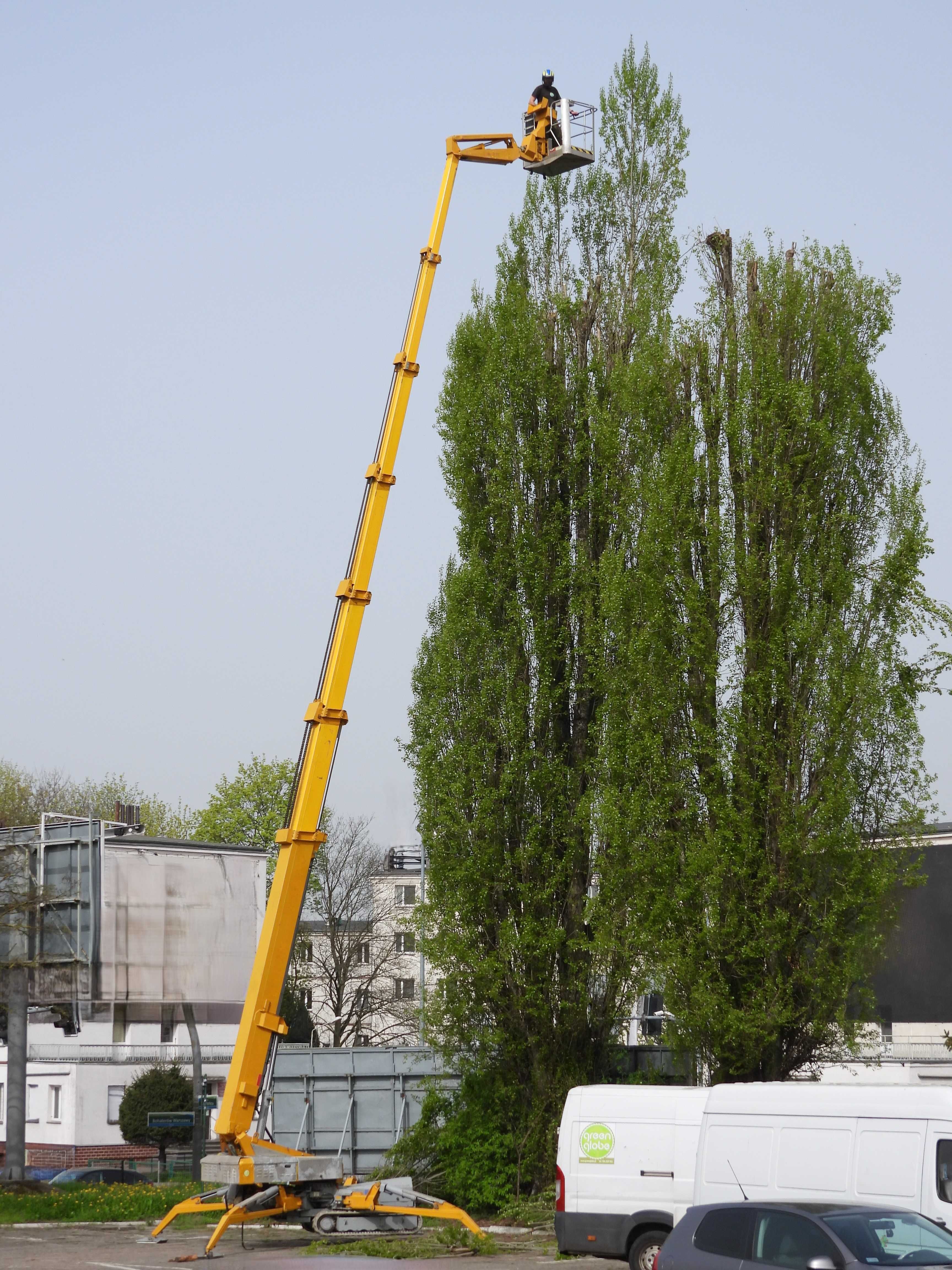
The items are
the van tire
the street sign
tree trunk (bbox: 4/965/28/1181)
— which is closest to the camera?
the van tire

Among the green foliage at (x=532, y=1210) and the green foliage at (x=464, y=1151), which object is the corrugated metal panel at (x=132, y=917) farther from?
the green foliage at (x=532, y=1210)

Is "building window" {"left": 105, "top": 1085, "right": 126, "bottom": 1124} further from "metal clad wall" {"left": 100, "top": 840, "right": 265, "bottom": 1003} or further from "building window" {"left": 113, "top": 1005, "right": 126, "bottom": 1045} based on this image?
"metal clad wall" {"left": 100, "top": 840, "right": 265, "bottom": 1003}

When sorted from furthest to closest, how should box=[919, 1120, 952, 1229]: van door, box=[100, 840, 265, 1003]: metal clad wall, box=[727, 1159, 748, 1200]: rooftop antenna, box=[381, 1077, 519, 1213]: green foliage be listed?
box=[100, 840, 265, 1003]: metal clad wall
box=[381, 1077, 519, 1213]: green foliage
box=[727, 1159, 748, 1200]: rooftop antenna
box=[919, 1120, 952, 1229]: van door

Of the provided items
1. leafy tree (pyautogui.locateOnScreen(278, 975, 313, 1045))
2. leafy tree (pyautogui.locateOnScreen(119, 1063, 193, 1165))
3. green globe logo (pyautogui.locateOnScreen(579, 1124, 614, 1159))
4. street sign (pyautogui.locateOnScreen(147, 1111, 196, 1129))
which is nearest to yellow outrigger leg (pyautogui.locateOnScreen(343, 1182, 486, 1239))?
green globe logo (pyautogui.locateOnScreen(579, 1124, 614, 1159))

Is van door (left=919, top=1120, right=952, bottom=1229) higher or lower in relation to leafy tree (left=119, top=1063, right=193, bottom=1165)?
higher

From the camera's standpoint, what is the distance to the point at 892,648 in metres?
23.2

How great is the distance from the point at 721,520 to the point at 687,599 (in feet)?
4.71

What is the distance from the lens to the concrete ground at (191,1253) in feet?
59.9

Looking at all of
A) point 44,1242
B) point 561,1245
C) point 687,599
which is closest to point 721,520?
point 687,599

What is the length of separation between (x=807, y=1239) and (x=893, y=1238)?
628mm

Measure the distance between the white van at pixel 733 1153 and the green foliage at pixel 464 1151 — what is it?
7.05 metres

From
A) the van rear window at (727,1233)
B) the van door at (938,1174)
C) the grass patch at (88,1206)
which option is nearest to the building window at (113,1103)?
the grass patch at (88,1206)

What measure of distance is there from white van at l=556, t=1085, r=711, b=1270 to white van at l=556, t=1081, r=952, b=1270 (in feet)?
0.05

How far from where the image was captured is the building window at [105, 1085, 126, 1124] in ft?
165
